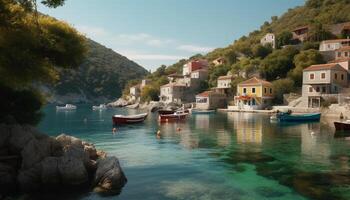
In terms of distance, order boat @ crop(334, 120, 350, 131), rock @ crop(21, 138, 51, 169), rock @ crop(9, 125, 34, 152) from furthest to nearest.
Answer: boat @ crop(334, 120, 350, 131)
rock @ crop(9, 125, 34, 152)
rock @ crop(21, 138, 51, 169)

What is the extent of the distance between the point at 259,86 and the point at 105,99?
127m

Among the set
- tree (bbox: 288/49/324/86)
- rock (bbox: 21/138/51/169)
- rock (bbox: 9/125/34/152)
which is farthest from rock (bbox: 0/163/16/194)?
tree (bbox: 288/49/324/86)

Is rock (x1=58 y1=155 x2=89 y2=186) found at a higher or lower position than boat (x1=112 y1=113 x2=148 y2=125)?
lower

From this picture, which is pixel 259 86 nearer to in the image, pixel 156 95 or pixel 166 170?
pixel 156 95

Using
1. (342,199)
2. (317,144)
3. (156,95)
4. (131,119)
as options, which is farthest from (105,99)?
(342,199)

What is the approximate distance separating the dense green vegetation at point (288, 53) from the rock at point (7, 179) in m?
72.1

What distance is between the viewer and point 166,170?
73.9 ft

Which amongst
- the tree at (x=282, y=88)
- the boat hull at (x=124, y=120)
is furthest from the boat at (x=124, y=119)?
the tree at (x=282, y=88)

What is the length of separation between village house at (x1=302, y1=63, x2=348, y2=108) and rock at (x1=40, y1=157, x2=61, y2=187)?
60.4 meters

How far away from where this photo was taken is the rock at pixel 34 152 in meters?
18.5

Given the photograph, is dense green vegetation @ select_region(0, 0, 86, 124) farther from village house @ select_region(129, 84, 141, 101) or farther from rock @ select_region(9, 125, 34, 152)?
village house @ select_region(129, 84, 141, 101)

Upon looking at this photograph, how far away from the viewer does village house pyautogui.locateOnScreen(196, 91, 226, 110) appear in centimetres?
9200

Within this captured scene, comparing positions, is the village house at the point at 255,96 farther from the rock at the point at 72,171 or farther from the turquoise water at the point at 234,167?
the rock at the point at 72,171

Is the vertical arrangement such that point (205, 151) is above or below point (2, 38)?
below
